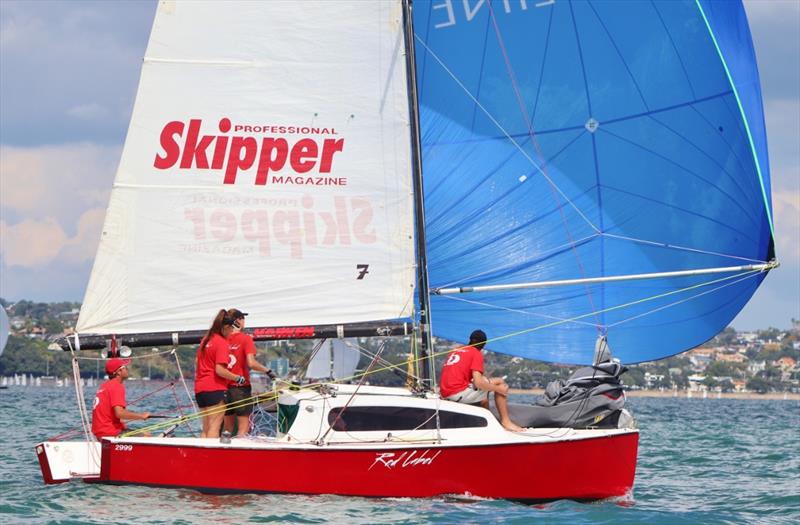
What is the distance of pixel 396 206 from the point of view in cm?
1448

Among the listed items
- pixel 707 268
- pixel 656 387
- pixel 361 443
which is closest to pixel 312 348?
pixel 361 443

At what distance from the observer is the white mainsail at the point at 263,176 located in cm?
1401

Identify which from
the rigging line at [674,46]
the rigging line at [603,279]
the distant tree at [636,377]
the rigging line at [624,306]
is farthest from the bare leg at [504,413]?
the distant tree at [636,377]

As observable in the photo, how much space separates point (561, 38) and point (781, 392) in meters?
138

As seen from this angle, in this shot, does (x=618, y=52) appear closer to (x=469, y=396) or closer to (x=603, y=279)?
(x=603, y=279)

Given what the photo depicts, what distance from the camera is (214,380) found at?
13281 millimetres

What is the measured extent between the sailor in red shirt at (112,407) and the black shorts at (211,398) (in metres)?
0.58

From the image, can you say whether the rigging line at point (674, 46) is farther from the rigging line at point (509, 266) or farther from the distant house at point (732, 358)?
the distant house at point (732, 358)

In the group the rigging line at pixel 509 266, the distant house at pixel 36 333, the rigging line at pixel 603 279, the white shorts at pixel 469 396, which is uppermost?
the distant house at pixel 36 333

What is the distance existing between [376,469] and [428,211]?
13.7 ft

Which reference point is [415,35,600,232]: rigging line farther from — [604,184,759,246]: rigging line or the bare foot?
the bare foot

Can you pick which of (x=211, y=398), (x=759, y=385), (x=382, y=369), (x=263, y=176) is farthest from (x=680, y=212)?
(x=759, y=385)

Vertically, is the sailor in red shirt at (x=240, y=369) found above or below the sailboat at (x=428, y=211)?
below

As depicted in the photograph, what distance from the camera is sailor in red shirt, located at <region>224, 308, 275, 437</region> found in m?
13.3
